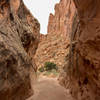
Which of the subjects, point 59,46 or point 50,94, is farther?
point 59,46

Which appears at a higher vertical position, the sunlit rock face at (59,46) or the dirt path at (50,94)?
the sunlit rock face at (59,46)

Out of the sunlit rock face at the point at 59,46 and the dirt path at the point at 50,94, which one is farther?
the sunlit rock face at the point at 59,46

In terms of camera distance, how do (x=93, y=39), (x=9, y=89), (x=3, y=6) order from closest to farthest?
(x=93, y=39) < (x=9, y=89) < (x=3, y=6)

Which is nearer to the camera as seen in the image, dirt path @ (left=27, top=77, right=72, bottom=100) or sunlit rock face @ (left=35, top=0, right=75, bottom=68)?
dirt path @ (left=27, top=77, right=72, bottom=100)

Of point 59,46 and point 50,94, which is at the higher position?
point 59,46

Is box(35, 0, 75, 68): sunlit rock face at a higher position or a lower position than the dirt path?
higher

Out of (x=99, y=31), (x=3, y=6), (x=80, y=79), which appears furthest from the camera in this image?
(x=3, y=6)

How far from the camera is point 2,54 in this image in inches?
163

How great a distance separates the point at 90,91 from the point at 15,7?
25.8ft

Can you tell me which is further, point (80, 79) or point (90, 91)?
point (80, 79)

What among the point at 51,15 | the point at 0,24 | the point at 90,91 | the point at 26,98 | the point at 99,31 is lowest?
the point at 26,98

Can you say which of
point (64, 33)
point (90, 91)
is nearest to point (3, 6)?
point (90, 91)

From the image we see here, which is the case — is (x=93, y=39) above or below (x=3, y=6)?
below

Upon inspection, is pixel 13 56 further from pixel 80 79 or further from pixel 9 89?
pixel 80 79
